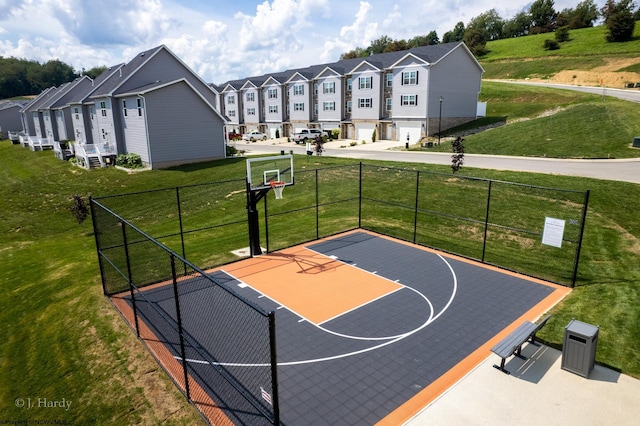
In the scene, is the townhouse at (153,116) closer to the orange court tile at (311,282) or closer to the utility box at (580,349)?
the orange court tile at (311,282)

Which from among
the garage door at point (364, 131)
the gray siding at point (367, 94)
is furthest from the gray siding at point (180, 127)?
the gray siding at point (367, 94)

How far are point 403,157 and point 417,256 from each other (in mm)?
22299

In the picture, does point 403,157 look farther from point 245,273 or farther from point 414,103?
point 245,273

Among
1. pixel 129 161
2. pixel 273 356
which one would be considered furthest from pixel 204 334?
pixel 129 161

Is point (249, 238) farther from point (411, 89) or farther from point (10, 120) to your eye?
point (10, 120)

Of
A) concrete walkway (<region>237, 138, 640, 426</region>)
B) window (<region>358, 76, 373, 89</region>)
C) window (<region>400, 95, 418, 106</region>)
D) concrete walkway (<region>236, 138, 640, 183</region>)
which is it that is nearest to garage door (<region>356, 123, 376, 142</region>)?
window (<region>358, 76, 373, 89</region>)

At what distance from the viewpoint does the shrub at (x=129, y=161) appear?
3512cm

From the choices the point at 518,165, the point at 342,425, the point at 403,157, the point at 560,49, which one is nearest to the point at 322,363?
the point at 342,425

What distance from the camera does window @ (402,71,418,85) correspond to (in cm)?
4903

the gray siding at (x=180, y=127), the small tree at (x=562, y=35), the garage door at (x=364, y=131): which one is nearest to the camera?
the gray siding at (x=180, y=127)

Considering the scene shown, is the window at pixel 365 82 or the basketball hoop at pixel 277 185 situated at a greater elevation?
the window at pixel 365 82

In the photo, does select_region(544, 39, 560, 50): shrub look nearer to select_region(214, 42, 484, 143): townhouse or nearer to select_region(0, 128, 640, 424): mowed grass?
select_region(214, 42, 484, 143): townhouse

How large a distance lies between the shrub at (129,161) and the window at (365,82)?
31.9 metres

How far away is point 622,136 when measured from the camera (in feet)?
108
